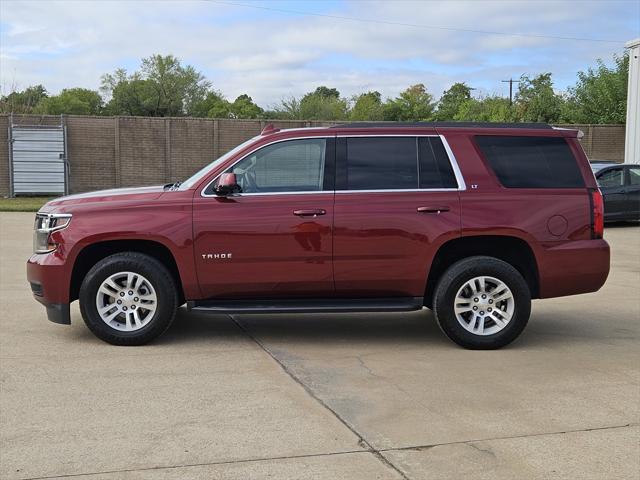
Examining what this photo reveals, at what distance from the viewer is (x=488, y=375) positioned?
5.71m

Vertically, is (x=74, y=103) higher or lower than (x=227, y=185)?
higher

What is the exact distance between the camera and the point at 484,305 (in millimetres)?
6469

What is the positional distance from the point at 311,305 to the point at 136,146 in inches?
865

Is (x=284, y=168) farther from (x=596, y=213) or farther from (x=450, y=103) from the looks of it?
(x=450, y=103)

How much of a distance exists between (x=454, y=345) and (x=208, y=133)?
22.1 metres

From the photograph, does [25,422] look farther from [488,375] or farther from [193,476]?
[488,375]

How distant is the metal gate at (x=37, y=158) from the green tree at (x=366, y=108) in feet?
114

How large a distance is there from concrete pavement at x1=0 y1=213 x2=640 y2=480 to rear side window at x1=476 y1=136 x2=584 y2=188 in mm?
1526

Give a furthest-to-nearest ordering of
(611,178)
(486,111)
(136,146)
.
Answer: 1. (486,111)
2. (136,146)
3. (611,178)

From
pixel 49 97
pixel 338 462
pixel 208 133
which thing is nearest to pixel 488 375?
pixel 338 462

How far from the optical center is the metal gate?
83.9 feet

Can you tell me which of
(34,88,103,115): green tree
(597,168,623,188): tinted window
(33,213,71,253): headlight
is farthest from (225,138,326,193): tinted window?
(34,88,103,115): green tree

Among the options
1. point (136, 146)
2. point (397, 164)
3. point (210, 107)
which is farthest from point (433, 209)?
point (210, 107)

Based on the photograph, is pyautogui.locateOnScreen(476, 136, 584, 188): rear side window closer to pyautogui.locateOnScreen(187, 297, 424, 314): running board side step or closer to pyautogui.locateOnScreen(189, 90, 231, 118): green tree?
pyautogui.locateOnScreen(187, 297, 424, 314): running board side step
